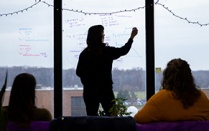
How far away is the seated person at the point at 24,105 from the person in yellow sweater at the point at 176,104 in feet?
2.11

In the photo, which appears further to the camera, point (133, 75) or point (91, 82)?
point (133, 75)

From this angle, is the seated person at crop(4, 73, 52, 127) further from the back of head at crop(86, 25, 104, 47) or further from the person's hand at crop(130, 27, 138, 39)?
the person's hand at crop(130, 27, 138, 39)

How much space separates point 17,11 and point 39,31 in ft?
1.22

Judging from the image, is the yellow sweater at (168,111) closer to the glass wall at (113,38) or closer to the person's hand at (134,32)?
the person's hand at (134,32)

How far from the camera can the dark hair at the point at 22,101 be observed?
2291 millimetres

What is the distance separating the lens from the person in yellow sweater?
232cm

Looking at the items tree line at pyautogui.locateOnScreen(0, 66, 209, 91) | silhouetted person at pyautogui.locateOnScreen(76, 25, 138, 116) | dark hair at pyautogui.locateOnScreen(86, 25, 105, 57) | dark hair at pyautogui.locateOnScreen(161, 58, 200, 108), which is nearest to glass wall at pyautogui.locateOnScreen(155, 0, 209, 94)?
tree line at pyautogui.locateOnScreen(0, 66, 209, 91)

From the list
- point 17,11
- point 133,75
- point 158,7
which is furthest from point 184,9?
point 17,11

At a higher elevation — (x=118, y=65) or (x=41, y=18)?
(x=41, y=18)

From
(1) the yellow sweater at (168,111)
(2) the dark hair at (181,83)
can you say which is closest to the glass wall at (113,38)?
(2) the dark hair at (181,83)

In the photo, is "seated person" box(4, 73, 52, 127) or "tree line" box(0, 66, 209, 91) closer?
"seated person" box(4, 73, 52, 127)

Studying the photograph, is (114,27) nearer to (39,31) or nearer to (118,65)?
(118,65)

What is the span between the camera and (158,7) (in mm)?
4492

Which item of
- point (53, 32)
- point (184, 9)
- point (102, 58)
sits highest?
point (184, 9)
